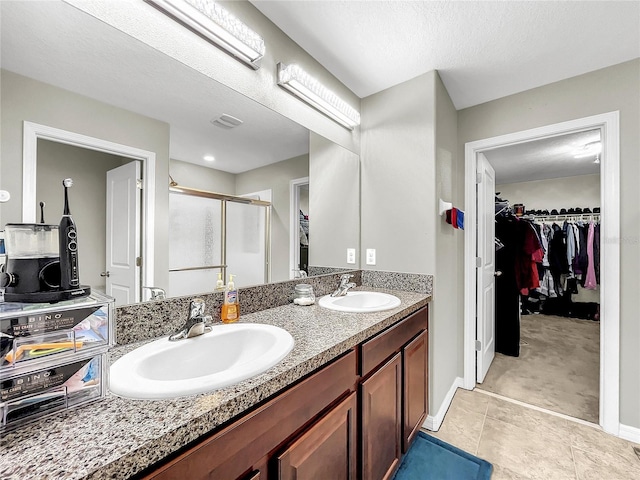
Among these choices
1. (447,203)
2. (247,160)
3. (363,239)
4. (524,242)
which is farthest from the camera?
(524,242)

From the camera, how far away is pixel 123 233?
987 mm

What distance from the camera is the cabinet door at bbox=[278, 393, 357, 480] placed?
0.77m

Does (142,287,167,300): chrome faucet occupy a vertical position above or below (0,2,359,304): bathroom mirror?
below

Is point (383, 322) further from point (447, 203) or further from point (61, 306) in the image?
point (447, 203)

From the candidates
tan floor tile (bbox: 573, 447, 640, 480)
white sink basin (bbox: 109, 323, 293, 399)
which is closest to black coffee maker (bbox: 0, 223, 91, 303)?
white sink basin (bbox: 109, 323, 293, 399)

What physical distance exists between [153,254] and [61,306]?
50 cm

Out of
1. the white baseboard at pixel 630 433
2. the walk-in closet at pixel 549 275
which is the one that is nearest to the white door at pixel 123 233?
the walk-in closet at pixel 549 275

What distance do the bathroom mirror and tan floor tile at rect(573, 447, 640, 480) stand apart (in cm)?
191

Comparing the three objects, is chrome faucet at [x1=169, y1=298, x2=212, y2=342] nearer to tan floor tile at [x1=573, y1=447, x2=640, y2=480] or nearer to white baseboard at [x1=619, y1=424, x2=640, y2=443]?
tan floor tile at [x1=573, y1=447, x2=640, y2=480]

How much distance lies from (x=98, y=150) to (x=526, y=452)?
2.55 m

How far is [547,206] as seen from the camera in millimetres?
4699

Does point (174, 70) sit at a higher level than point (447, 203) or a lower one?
higher

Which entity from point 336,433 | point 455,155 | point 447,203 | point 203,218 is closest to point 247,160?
point 203,218

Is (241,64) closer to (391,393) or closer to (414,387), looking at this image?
(391,393)
